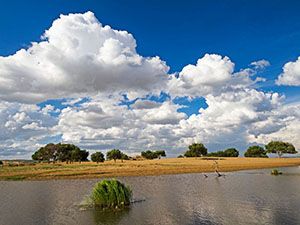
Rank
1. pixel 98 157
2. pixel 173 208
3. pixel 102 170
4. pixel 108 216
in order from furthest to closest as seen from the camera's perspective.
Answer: pixel 98 157 → pixel 102 170 → pixel 173 208 → pixel 108 216

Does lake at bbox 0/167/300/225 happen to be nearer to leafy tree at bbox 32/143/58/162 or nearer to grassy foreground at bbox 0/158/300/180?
grassy foreground at bbox 0/158/300/180

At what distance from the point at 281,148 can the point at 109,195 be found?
164981mm

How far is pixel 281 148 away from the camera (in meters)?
A: 184

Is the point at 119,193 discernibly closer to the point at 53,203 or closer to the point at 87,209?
the point at 87,209

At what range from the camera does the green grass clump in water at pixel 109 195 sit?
121 ft

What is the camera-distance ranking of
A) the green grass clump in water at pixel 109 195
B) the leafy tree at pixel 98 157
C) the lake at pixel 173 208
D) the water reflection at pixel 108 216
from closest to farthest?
the water reflection at pixel 108 216
the lake at pixel 173 208
the green grass clump in water at pixel 109 195
the leafy tree at pixel 98 157

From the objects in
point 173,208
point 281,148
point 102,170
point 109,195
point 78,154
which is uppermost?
point 281,148

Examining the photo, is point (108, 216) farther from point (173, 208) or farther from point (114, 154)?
point (114, 154)

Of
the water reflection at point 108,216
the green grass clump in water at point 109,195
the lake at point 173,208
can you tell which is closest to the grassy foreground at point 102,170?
the lake at point 173,208

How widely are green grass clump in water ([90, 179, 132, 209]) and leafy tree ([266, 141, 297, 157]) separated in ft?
538

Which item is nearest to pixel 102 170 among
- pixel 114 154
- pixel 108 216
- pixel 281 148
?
pixel 108 216

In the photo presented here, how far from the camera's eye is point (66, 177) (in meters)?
80.6

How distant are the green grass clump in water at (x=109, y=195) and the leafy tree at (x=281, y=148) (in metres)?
164

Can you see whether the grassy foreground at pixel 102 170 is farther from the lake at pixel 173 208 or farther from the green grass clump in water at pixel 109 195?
the green grass clump in water at pixel 109 195
